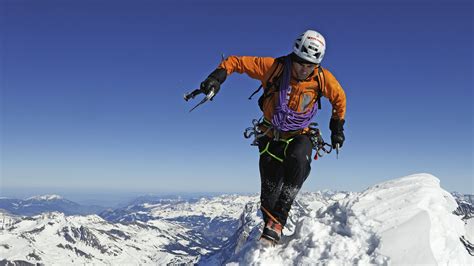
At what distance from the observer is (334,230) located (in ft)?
25.0

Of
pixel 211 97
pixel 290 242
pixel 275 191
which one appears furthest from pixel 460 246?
pixel 211 97

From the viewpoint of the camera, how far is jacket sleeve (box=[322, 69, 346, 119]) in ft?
29.4

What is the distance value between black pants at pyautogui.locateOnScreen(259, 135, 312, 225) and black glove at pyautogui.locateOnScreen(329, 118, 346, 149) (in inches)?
30.0

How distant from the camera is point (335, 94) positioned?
9.04 metres

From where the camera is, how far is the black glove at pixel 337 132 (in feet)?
30.6

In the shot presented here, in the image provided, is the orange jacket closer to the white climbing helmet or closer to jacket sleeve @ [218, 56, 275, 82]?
jacket sleeve @ [218, 56, 275, 82]

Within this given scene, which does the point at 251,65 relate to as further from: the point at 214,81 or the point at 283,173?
the point at 283,173

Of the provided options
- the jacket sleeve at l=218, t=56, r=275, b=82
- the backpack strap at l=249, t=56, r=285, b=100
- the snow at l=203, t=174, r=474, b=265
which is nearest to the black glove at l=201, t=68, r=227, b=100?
the jacket sleeve at l=218, t=56, r=275, b=82

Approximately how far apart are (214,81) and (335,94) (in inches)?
108

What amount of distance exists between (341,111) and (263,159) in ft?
6.88

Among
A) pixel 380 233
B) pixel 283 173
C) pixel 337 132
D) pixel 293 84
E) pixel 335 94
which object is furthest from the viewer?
pixel 337 132

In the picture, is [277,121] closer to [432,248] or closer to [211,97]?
[211,97]

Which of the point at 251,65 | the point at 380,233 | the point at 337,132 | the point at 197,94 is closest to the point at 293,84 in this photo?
the point at 251,65

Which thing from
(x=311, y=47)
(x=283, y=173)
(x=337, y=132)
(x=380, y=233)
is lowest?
(x=380, y=233)
